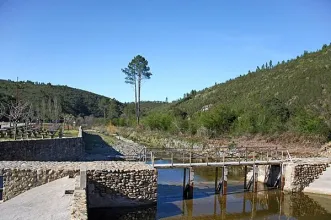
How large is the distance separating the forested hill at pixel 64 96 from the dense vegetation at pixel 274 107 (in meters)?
39.1

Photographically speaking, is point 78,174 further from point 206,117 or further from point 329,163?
point 206,117

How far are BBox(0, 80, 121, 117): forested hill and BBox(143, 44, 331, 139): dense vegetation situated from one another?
39086mm

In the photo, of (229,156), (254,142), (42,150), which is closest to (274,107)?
(254,142)

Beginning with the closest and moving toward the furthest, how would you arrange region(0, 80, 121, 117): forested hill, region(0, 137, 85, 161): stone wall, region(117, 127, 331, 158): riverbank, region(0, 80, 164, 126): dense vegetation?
region(0, 137, 85, 161): stone wall < region(117, 127, 331, 158): riverbank < region(0, 80, 164, 126): dense vegetation < region(0, 80, 121, 117): forested hill

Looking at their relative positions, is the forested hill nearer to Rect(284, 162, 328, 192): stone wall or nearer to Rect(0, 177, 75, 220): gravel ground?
Rect(284, 162, 328, 192): stone wall

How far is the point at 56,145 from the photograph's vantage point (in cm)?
2742

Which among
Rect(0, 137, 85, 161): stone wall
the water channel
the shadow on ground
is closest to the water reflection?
the water channel

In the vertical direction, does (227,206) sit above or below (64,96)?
below

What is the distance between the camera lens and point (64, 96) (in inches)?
4419

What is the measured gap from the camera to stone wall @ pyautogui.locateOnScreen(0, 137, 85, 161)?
69.9 feet

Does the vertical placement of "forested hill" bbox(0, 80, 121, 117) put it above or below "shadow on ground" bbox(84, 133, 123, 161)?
above

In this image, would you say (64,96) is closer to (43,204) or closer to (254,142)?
(254,142)

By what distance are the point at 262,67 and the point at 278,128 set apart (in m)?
50.9

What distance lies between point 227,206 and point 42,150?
528 inches
